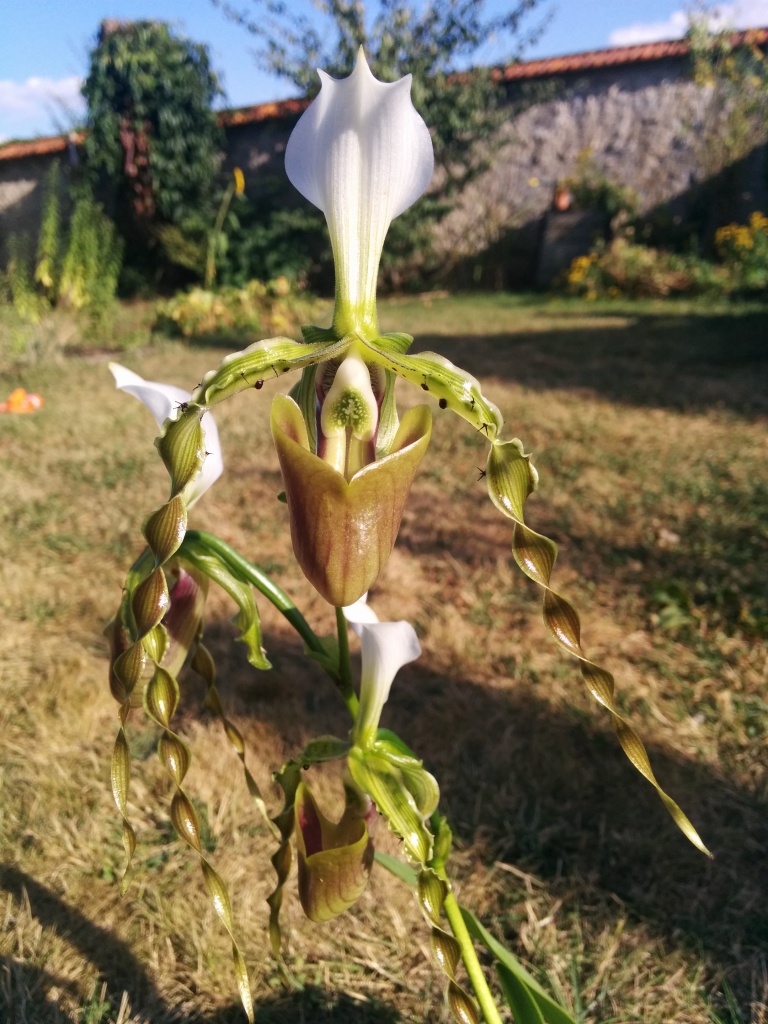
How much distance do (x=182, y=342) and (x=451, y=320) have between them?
2.39 m

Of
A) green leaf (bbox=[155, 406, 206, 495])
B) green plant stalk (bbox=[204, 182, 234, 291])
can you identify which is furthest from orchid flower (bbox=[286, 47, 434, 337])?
green plant stalk (bbox=[204, 182, 234, 291])

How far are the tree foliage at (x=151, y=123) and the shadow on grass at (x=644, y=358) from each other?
4242 mm

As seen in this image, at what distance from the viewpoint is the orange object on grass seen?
12.3ft

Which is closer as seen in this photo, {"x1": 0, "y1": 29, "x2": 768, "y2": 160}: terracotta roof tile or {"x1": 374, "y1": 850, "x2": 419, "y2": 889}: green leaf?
{"x1": 374, "y1": 850, "x2": 419, "y2": 889}: green leaf

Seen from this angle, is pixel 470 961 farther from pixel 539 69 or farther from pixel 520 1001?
pixel 539 69

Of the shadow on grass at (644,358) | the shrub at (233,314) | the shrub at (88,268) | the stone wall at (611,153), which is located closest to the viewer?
the shadow on grass at (644,358)

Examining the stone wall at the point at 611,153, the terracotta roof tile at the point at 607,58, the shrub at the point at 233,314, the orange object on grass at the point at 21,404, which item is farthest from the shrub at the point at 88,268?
the terracotta roof tile at the point at 607,58

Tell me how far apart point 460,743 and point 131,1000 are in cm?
78

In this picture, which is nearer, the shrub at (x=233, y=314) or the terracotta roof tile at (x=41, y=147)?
the shrub at (x=233, y=314)

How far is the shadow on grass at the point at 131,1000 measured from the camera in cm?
100

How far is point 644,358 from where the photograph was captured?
14.5ft

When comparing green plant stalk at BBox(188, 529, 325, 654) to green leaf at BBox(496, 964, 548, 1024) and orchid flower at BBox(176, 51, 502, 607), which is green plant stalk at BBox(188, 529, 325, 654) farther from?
green leaf at BBox(496, 964, 548, 1024)

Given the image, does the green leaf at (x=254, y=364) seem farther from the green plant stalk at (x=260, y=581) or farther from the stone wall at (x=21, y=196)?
the stone wall at (x=21, y=196)

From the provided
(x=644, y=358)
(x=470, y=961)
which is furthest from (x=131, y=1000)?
(x=644, y=358)
